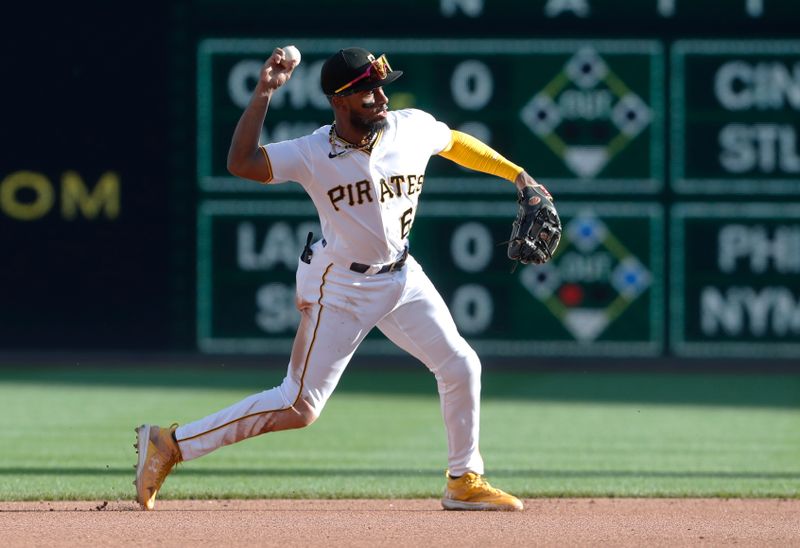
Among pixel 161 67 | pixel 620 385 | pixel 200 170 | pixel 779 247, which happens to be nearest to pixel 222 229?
pixel 200 170

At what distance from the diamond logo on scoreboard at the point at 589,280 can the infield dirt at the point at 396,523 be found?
602 cm

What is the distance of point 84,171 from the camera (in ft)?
41.9

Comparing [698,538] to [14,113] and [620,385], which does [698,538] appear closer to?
[620,385]

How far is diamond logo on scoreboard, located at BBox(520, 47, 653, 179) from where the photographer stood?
1246 centimetres

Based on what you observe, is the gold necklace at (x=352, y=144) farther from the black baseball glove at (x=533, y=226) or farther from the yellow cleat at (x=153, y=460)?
the yellow cleat at (x=153, y=460)

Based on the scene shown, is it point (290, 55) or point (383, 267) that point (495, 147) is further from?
point (290, 55)

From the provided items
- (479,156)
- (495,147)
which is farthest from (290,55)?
(495,147)

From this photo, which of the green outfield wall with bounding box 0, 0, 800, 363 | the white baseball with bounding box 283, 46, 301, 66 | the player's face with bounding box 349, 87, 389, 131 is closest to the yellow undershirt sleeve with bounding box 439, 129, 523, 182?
the player's face with bounding box 349, 87, 389, 131

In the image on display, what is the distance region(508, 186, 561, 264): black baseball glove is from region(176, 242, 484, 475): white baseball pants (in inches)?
15.3

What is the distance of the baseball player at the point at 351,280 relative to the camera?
5766 mm

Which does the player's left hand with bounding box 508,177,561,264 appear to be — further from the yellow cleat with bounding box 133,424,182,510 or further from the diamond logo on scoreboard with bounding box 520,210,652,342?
the diamond logo on scoreboard with bounding box 520,210,652,342

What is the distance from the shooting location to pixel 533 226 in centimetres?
604

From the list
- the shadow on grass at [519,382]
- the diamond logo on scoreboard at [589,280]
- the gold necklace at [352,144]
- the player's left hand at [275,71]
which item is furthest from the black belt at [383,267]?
the diamond logo on scoreboard at [589,280]

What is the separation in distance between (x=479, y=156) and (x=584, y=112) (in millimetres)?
6377
